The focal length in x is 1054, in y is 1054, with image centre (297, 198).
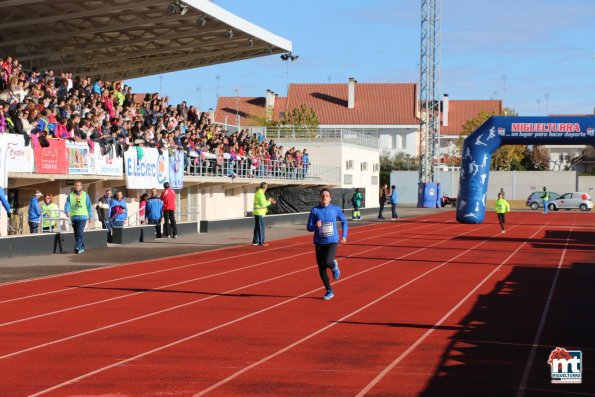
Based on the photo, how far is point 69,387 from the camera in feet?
29.0

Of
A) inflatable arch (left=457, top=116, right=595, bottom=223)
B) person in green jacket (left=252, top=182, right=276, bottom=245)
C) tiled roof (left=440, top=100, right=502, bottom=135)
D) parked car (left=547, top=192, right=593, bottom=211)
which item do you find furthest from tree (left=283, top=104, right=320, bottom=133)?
person in green jacket (left=252, top=182, right=276, bottom=245)

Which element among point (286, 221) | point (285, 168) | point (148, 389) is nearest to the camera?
point (148, 389)

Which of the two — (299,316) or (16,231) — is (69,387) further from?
(16,231)

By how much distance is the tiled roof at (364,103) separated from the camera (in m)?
119

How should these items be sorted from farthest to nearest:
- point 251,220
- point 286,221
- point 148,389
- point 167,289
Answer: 1. point 286,221
2. point 251,220
3. point 167,289
4. point 148,389

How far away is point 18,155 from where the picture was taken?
85.4 feet

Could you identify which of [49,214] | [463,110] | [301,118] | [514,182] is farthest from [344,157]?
[463,110]

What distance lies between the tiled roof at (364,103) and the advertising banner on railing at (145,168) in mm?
83299

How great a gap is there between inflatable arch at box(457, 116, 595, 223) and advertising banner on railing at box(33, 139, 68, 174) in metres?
21.8

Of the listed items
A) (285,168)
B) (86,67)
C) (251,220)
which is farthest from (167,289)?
(285,168)

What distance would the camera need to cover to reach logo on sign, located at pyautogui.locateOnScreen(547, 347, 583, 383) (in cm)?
922

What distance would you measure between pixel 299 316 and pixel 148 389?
523 cm

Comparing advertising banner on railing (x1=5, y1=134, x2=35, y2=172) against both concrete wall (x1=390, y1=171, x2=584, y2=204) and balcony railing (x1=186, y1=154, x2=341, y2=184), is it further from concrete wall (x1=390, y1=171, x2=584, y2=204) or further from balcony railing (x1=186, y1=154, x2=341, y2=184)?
concrete wall (x1=390, y1=171, x2=584, y2=204)

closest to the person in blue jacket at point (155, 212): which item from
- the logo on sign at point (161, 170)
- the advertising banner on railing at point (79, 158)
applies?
the advertising banner on railing at point (79, 158)
